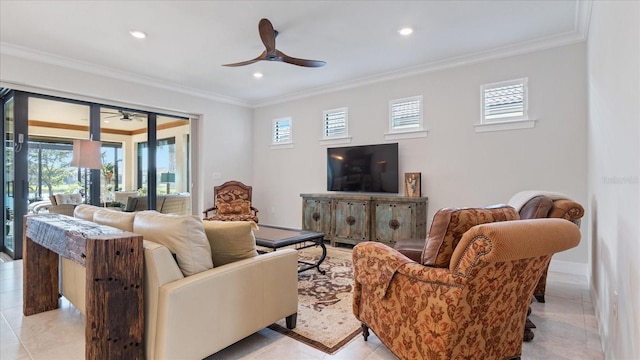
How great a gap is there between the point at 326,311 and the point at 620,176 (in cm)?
211

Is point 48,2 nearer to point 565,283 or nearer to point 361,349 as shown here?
point 361,349

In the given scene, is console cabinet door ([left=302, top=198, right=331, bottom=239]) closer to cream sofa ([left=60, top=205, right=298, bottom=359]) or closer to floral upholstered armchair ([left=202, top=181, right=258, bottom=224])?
floral upholstered armchair ([left=202, top=181, right=258, bottom=224])

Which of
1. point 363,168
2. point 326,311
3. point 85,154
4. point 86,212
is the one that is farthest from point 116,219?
point 363,168

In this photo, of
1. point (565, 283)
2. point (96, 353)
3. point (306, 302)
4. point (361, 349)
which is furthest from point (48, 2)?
point (565, 283)

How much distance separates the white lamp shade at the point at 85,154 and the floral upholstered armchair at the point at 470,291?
3.57 meters

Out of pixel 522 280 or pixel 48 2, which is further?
pixel 48 2

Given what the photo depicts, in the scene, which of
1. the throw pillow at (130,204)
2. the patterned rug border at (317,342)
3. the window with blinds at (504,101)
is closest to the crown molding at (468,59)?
the window with blinds at (504,101)

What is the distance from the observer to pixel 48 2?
3.04 metres

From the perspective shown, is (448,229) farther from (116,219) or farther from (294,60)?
(294,60)

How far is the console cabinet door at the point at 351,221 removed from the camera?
4.93 meters

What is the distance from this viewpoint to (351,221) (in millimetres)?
5062

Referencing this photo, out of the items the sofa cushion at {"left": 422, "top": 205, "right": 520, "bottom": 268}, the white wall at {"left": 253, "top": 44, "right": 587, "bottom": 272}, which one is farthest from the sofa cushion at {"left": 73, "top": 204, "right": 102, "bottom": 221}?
the white wall at {"left": 253, "top": 44, "right": 587, "bottom": 272}

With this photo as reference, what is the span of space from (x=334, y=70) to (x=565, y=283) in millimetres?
3926

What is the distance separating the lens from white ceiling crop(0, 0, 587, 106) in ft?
10.3
